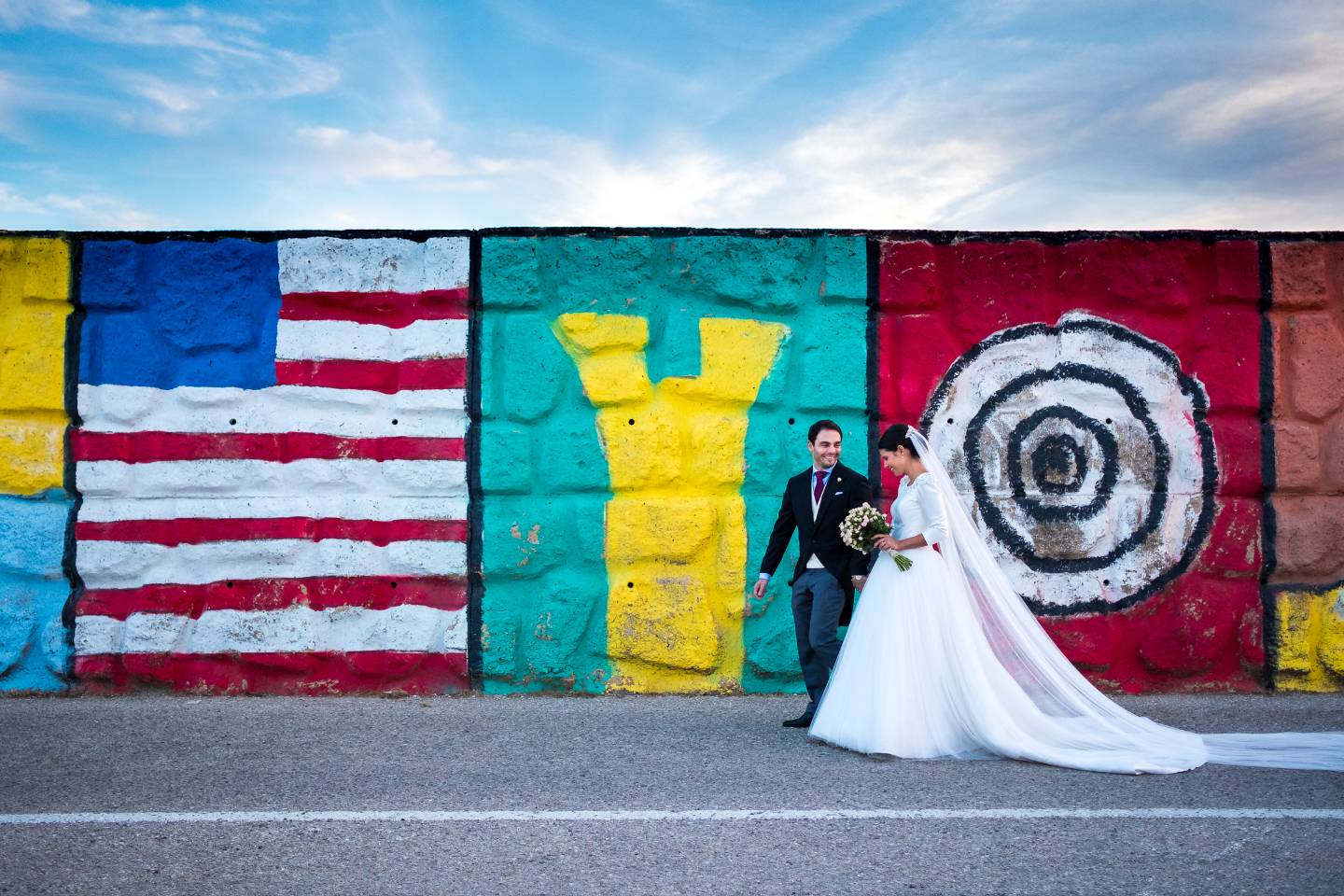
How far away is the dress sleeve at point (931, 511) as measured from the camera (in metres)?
5.54

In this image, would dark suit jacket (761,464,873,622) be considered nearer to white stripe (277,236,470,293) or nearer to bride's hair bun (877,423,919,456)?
bride's hair bun (877,423,919,456)

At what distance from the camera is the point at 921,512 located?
5.61m

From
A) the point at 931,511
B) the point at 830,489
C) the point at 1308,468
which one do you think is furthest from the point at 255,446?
the point at 1308,468

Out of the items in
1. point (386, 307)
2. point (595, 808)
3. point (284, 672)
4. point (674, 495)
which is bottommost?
point (595, 808)

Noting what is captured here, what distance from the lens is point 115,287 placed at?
7.22m

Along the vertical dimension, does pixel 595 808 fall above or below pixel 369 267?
below

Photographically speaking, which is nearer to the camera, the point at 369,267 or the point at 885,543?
the point at 885,543

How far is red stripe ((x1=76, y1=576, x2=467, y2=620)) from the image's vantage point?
7055 mm

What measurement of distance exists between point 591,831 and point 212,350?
4649 mm

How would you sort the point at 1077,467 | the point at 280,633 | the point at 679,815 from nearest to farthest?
the point at 679,815 < the point at 280,633 < the point at 1077,467

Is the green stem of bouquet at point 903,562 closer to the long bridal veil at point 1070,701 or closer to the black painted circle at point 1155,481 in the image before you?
the long bridal veil at point 1070,701

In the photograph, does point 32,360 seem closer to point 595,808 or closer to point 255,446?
point 255,446

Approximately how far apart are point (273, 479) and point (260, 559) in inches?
20.7

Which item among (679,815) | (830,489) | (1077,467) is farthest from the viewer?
(1077,467)
